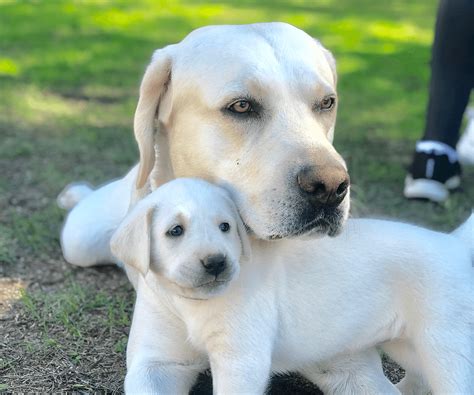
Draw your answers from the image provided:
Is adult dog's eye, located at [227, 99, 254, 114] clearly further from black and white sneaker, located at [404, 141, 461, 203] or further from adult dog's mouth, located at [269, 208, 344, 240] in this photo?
black and white sneaker, located at [404, 141, 461, 203]

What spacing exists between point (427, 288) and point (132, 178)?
5.22ft

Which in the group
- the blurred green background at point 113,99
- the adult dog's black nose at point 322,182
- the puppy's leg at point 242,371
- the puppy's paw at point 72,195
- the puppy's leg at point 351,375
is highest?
the adult dog's black nose at point 322,182

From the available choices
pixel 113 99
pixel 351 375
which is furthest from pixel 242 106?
pixel 113 99

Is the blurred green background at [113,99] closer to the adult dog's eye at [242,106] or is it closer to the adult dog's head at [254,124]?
the adult dog's head at [254,124]

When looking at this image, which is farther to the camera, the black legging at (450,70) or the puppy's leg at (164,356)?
the black legging at (450,70)

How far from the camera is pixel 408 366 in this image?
273 cm

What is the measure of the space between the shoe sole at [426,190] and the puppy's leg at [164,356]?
107 inches

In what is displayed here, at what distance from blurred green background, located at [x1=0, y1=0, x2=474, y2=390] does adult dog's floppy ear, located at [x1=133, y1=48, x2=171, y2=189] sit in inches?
31.1

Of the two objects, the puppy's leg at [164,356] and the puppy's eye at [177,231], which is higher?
Answer: the puppy's eye at [177,231]

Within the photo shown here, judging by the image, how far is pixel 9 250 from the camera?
13.3 ft

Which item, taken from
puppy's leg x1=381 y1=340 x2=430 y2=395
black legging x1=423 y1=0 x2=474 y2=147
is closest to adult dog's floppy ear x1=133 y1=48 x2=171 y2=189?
puppy's leg x1=381 y1=340 x2=430 y2=395

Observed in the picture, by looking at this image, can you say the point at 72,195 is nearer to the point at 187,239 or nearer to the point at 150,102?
the point at 150,102

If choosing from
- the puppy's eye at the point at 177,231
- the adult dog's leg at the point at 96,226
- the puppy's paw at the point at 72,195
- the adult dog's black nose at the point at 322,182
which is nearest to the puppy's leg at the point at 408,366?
the adult dog's black nose at the point at 322,182

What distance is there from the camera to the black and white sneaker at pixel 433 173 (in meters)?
5.05
